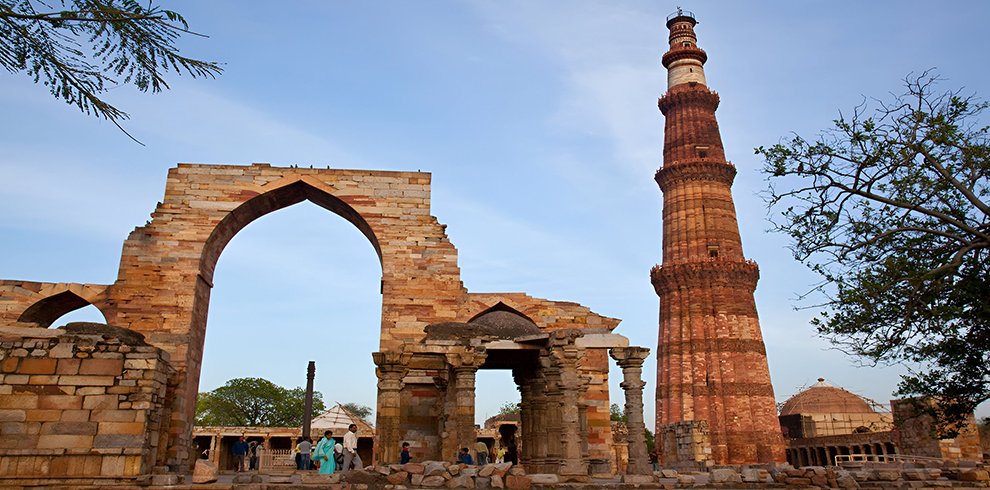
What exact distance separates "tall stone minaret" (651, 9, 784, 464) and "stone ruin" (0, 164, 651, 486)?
47.0 ft

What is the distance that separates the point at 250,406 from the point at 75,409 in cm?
3667

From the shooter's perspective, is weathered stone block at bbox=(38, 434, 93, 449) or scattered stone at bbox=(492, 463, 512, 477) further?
scattered stone at bbox=(492, 463, 512, 477)

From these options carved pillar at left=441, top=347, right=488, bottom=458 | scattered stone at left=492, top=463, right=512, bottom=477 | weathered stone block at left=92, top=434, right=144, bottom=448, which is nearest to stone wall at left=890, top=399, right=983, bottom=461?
carved pillar at left=441, top=347, right=488, bottom=458

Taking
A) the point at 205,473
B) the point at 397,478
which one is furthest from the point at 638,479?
the point at 205,473

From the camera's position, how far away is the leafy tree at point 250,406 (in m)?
43.2

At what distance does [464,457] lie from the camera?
38.5ft

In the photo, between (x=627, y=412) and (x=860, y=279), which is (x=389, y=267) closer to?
(x=627, y=412)

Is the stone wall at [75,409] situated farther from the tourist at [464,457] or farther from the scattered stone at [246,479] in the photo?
the tourist at [464,457]

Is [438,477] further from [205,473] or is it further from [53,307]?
[53,307]

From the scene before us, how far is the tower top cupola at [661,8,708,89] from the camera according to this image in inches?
1350

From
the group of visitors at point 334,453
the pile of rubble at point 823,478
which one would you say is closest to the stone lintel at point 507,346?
the group of visitors at point 334,453

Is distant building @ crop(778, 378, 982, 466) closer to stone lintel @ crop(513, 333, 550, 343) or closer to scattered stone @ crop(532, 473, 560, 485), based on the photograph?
stone lintel @ crop(513, 333, 550, 343)

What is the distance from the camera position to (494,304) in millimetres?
16609

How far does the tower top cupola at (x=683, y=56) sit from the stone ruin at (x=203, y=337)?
21.1 meters
